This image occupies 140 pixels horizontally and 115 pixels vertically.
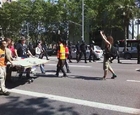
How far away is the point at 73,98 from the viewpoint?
309 inches

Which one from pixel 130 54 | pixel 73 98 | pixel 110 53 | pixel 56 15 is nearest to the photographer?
pixel 73 98

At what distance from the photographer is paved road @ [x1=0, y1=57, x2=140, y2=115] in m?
6.66

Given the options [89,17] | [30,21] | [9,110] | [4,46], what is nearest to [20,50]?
[4,46]

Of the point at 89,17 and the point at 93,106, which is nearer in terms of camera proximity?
the point at 93,106

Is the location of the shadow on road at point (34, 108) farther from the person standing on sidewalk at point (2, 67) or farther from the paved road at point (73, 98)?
the person standing on sidewalk at point (2, 67)

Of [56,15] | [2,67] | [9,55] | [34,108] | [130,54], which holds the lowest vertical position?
[34,108]

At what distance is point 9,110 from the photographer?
6793 mm

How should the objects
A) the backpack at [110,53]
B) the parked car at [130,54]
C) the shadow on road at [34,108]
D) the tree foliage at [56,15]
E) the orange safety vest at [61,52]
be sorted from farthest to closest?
1. the tree foliage at [56,15]
2. the parked car at [130,54]
3. the orange safety vest at [61,52]
4. the backpack at [110,53]
5. the shadow on road at [34,108]

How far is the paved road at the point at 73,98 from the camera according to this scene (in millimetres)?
6664

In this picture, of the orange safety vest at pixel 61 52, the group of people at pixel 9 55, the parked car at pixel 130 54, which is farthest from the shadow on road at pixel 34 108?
the parked car at pixel 130 54

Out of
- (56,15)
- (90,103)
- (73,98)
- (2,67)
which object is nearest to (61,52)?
(2,67)

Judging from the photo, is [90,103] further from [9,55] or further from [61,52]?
[61,52]

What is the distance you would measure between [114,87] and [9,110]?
148 inches

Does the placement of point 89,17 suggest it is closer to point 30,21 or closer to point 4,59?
point 30,21
